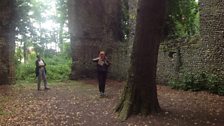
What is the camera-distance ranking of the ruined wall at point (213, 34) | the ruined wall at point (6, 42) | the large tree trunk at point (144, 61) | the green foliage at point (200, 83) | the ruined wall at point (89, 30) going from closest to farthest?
the large tree trunk at point (144, 61), the green foliage at point (200, 83), the ruined wall at point (213, 34), the ruined wall at point (6, 42), the ruined wall at point (89, 30)

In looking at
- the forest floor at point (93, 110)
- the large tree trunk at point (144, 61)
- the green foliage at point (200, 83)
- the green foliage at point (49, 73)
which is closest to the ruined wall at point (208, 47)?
the green foliage at point (200, 83)

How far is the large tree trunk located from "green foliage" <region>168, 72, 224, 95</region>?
5.71 metres

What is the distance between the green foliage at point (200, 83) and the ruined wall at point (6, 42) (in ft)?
29.9

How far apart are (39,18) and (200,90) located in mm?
26616

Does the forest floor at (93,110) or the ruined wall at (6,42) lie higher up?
the ruined wall at (6,42)

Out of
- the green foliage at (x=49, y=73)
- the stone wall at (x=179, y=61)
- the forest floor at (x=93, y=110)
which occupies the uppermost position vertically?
the stone wall at (x=179, y=61)

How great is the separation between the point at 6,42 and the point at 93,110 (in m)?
11.1

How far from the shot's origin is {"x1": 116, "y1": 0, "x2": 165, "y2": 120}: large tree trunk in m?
11.6

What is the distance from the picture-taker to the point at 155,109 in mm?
11703

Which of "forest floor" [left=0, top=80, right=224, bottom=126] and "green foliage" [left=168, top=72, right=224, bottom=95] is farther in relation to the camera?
"green foliage" [left=168, top=72, right=224, bottom=95]

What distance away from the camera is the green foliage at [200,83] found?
16812 millimetres

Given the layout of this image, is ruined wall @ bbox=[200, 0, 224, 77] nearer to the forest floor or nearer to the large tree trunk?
the forest floor

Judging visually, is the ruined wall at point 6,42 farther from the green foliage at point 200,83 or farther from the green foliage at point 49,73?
the green foliage at point 200,83

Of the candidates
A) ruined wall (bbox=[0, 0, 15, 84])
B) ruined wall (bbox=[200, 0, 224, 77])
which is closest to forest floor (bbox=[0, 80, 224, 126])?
ruined wall (bbox=[200, 0, 224, 77])
